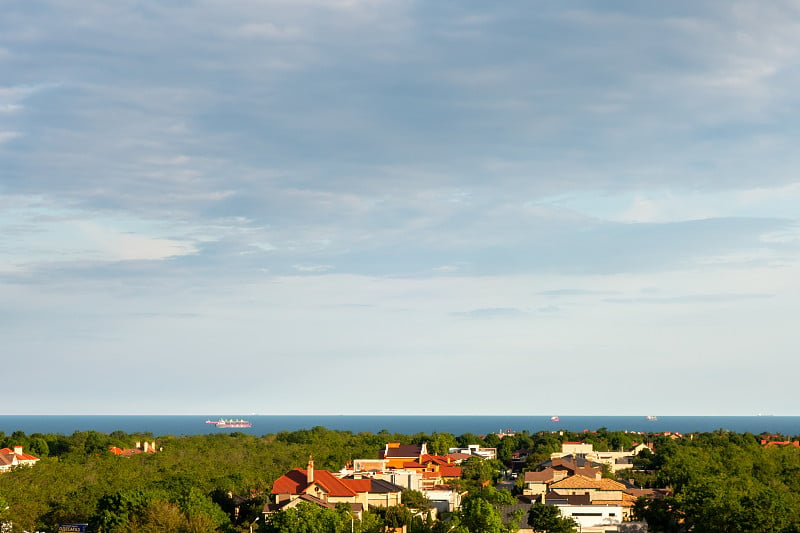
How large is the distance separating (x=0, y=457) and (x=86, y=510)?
5128 cm

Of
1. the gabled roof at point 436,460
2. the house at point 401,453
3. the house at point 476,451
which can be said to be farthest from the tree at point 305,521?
the house at point 476,451

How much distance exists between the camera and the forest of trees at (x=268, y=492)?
2425 inches

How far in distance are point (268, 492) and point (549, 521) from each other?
25204 mm

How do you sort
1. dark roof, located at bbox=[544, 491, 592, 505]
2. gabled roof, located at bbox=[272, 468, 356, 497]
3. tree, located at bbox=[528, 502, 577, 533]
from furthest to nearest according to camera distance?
dark roof, located at bbox=[544, 491, 592, 505] < gabled roof, located at bbox=[272, 468, 356, 497] < tree, located at bbox=[528, 502, 577, 533]

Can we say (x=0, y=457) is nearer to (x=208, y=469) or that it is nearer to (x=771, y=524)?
(x=208, y=469)

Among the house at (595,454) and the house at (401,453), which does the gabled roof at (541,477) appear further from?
the house at (595,454)

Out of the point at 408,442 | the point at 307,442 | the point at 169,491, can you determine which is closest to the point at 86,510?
the point at 169,491

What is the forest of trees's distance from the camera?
61594mm

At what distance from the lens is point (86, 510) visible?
66.9 m

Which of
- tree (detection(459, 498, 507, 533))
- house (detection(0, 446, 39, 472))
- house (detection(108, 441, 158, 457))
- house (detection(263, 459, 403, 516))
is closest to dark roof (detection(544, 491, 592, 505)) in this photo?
house (detection(263, 459, 403, 516))

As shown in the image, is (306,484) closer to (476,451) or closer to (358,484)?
(358,484)

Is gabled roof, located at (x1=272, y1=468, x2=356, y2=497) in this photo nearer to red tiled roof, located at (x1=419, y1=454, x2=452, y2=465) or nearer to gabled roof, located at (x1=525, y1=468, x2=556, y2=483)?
gabled roof, located at (x1=525, y1=468, x2=556, y2=483)

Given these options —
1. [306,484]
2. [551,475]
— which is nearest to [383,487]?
[306,484]

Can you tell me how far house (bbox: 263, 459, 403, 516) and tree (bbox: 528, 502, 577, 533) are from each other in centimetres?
1308
